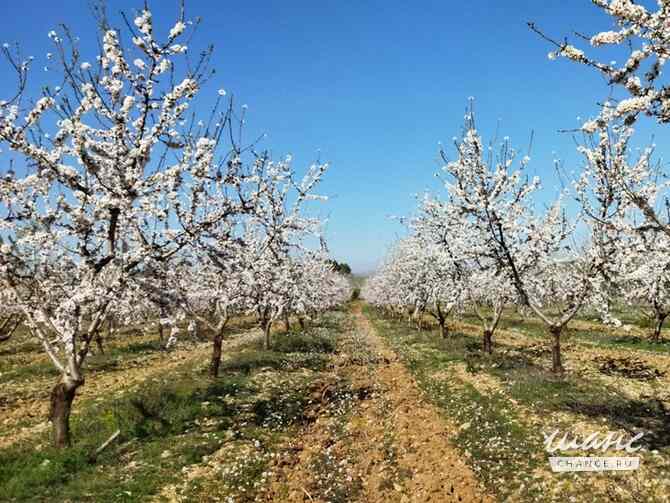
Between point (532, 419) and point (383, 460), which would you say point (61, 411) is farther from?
point (532, 419)

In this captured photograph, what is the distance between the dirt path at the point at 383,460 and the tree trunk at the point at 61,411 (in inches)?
247

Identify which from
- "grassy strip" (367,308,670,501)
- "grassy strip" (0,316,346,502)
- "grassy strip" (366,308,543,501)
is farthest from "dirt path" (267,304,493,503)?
"grassy strip" (0,316,346,502)

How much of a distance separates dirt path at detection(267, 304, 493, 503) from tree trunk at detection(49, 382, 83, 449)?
20.6 ft

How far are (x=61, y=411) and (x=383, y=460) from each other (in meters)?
9.24

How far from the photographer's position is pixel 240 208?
14.0 metres

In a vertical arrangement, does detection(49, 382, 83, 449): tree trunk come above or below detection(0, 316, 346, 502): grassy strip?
above

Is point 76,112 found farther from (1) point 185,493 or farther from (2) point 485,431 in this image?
(2) point 485,431

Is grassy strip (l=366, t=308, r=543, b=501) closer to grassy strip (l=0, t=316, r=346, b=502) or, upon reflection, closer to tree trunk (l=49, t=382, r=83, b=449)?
grassy strip (l=0, t=316, r=346, b=502)

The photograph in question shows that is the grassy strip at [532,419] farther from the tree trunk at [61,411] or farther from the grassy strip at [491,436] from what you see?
the tree trunk at [61,411]

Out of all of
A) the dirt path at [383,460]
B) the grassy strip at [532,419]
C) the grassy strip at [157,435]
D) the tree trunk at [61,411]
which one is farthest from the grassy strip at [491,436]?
the tree trunk at [61,411]

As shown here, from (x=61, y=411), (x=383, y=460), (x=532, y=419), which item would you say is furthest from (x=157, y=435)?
(x=532, y=419)

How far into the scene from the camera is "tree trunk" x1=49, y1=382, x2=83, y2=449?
13.2 meters

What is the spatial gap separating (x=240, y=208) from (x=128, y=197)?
10.2 feet

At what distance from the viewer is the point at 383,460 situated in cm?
1341
